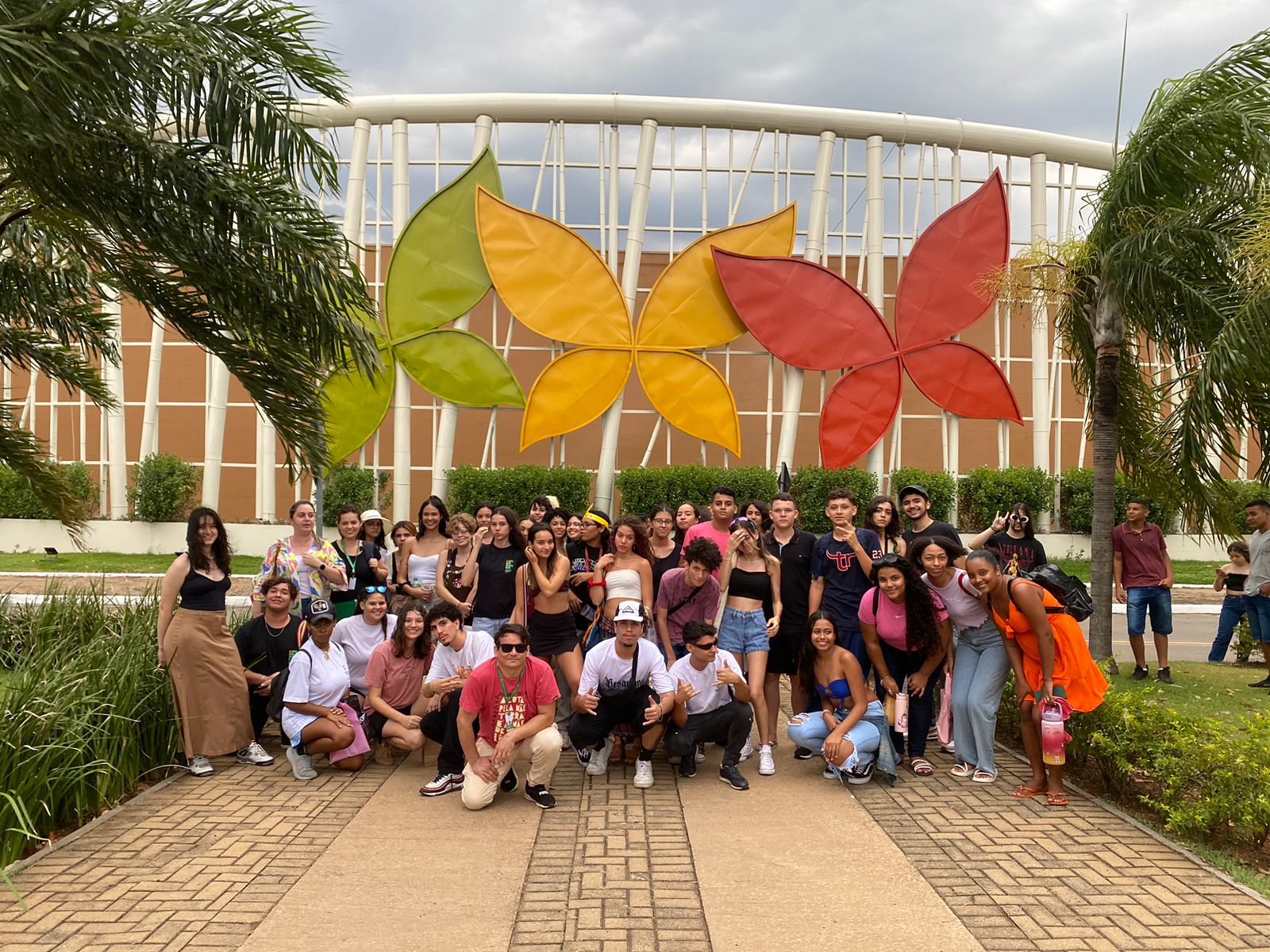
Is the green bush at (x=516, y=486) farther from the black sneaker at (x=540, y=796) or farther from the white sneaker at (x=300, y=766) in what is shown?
the black sneaker at (x=540, y=796)

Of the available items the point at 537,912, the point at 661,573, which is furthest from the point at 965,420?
the point at 537,912

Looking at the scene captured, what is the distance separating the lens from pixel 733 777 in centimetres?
581

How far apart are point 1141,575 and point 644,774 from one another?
5.70 meters

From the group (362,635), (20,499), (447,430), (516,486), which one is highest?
(447,430)

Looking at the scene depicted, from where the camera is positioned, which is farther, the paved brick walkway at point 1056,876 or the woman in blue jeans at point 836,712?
the woman in blue jeans at point 836,712

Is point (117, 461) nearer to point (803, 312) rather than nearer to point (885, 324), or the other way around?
point (803, 312)

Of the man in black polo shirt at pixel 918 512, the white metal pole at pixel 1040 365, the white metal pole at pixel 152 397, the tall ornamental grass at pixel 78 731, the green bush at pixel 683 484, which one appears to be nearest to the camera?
the tall ornamental grass at pixel 78 731

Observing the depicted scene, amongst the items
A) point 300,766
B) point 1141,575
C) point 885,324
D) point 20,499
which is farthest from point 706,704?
point 20,499

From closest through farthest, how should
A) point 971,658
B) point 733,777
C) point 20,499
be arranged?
1. point 733,777
2. point 971,658
3. point 20,499

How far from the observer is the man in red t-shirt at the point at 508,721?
539 cm

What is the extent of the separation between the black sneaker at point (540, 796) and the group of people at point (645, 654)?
0.05ft

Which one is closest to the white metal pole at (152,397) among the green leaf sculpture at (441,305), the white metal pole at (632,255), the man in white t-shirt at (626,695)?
the green leaf sculpture at (441,305)

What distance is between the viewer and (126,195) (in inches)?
237

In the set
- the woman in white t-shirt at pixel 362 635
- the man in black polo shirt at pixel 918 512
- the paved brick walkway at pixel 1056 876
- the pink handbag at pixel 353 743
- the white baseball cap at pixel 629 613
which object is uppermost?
the man in black polo shirt at pixel 918 512
